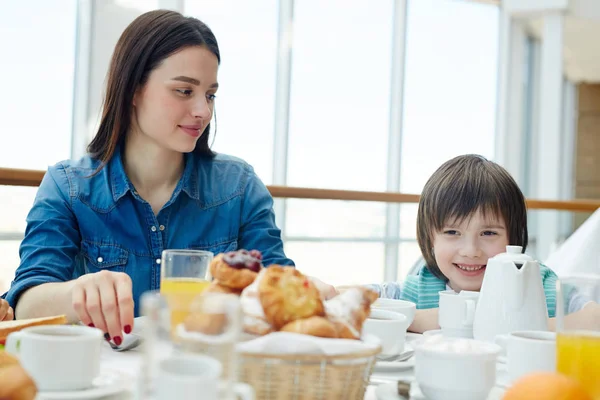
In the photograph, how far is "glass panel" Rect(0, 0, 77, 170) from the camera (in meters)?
3.74

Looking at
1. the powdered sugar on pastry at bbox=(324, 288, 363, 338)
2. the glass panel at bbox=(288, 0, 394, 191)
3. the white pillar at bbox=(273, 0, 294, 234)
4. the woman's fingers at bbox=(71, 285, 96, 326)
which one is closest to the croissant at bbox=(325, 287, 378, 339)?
the powdered sugar on pastry at bbox=(324, 288, 363, 338)

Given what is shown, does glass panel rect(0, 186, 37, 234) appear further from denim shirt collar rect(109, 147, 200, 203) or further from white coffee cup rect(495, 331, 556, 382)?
white coffee cup rect(495, 331, 556, 382)

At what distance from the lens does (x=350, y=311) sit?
682mm

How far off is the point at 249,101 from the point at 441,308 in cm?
410

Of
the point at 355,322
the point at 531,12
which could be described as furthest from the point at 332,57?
the point at 355,322

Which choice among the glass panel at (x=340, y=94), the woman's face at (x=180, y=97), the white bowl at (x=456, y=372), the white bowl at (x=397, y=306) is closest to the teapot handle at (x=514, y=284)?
the white bowl at (x=397, y=306)

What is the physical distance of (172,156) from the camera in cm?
157

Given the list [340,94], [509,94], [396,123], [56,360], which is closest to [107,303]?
[56,360]

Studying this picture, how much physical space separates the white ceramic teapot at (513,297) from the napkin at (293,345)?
0.40m

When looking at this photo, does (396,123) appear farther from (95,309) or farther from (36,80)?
(95,309)

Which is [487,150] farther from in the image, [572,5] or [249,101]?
[249,101]

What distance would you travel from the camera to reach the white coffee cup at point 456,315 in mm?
1035

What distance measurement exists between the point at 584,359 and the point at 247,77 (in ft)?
14.9

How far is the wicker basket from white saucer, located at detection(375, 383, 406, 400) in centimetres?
8
